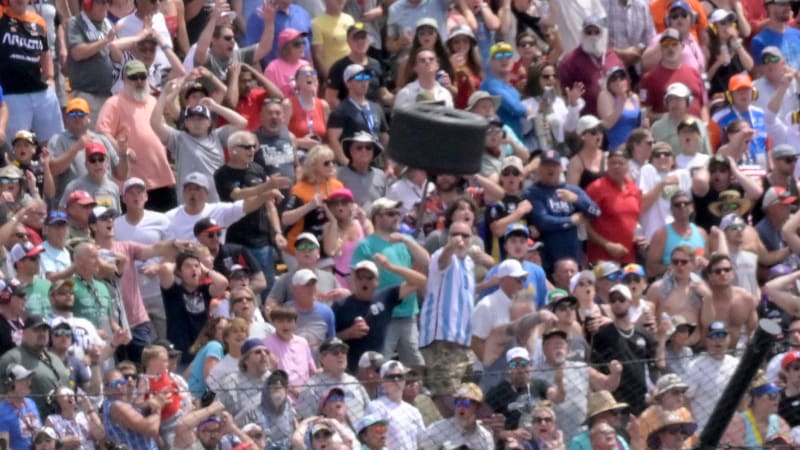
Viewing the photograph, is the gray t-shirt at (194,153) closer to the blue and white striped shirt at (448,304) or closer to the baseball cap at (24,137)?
the baseball cap at (24,137)

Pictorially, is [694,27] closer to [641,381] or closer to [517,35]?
[517,35]

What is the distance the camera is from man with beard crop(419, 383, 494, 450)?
1446 centimetres

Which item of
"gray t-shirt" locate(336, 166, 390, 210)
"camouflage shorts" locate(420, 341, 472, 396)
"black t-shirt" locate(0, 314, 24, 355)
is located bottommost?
"camouflage shorts" locate(420, 341, 472, 396)

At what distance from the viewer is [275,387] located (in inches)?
555

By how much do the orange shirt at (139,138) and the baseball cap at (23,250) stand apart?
75.2 inches

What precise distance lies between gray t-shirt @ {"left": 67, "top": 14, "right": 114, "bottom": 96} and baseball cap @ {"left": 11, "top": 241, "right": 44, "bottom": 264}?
2.66m

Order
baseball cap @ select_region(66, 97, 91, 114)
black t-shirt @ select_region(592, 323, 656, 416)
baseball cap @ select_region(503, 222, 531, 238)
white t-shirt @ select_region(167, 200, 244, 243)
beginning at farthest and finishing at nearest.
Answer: baseball cap @ select_region(66, 97, 91, 114), baseball cap @ select_region(503, 222, 531, 238), white t-shirt @ select_region(167, 200, 244, 243), black t-shirt @ select_region(592, 323, 656, 416)

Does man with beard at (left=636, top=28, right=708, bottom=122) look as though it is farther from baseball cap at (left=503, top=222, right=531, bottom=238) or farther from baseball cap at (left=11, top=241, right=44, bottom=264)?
baseball cap at (left=11, top=241, right=44, bottom=264)

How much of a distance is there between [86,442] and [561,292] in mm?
3760

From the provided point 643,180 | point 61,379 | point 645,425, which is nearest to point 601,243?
point 643,180

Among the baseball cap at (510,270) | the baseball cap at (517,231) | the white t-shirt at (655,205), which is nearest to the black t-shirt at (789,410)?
the baseball cap at (510,270)

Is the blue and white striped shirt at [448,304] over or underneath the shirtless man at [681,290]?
over

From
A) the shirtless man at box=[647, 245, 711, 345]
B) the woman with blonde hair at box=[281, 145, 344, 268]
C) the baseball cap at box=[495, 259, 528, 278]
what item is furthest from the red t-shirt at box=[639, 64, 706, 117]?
Answer: the baseball cap at box=[495, 259, 528, 278]

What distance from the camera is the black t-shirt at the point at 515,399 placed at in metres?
14.6
